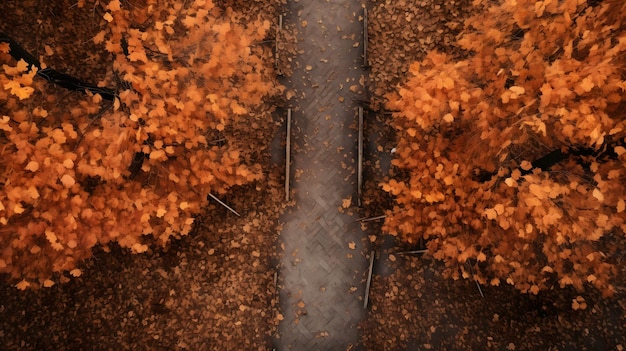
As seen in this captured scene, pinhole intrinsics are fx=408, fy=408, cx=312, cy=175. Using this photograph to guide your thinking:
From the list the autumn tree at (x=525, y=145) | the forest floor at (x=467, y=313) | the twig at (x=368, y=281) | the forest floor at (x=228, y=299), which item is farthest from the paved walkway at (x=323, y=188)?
the autumn tree at (x=525, y=145)

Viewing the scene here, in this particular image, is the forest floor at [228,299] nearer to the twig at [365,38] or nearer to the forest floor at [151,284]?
the forest floor at [151,284]

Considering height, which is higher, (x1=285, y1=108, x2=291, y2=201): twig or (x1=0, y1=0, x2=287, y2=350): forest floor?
(x1=285, y1=108, x2=291, y2=201): twig

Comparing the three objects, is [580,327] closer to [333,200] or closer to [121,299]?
[333,200]

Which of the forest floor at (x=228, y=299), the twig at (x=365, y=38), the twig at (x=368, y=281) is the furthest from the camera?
the twig at (x=365, y=38)

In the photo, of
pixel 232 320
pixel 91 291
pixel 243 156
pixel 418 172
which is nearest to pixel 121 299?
pixel 91 291

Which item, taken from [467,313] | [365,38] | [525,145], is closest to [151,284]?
[467,313]

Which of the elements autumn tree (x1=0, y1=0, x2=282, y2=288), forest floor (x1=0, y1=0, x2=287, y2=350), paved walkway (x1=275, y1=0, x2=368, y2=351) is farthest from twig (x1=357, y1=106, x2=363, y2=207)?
autumn tree (x1=0, y1=0, x2=282, y2=288)

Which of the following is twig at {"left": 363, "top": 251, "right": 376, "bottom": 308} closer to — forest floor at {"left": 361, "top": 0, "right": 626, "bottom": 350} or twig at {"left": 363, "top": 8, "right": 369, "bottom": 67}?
forest floor at {"left": 361, "top": 0, "right": 626, "bottom": 350}
